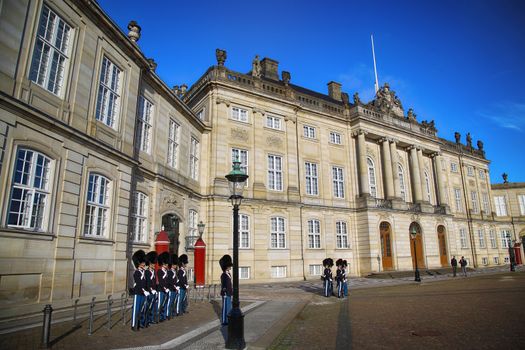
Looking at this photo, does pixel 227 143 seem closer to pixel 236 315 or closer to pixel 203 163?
pixel 203 163

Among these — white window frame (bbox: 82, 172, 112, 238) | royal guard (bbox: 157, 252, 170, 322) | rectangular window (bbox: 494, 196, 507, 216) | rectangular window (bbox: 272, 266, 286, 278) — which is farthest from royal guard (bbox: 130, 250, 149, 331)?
rectangular window (bbox: 494, 196, 507, 216)

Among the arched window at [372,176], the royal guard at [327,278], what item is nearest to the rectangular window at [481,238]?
the arched window at [372,176]

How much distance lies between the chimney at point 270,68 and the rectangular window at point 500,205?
4122 cm

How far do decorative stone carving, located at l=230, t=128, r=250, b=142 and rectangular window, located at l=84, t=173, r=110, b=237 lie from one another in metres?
13.8

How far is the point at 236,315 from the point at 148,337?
8.90 feet

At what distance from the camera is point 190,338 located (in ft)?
28.4

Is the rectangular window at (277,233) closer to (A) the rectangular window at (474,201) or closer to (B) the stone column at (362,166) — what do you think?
(B) the stone column at (362,166)

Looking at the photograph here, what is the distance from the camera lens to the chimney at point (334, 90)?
42487 millimetres

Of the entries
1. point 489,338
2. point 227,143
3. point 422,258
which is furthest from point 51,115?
point 422,258

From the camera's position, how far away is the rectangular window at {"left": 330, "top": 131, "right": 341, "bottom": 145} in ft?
111

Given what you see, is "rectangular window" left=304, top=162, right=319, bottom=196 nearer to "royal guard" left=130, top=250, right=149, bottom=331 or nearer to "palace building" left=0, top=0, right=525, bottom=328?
"palace building" left=0, top=0, right=525, bottom=328

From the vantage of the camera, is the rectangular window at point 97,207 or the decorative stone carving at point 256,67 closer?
the rectangular window at point 97,207

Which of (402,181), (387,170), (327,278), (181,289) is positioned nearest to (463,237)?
(402,181)

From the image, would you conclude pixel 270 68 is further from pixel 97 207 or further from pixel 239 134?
pixel 97 207
